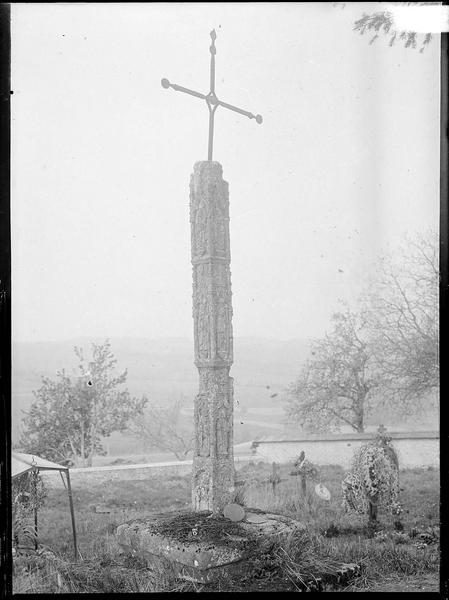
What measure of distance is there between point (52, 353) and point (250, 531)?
7.15 feet

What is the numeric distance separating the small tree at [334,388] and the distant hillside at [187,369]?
0.54ft

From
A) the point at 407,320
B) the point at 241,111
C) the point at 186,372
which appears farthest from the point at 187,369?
the point at 241,111

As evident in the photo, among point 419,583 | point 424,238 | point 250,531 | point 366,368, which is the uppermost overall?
point 424,238

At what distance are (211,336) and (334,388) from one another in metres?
1.83

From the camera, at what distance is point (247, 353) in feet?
20.5

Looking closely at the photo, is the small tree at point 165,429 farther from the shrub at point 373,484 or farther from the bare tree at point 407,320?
the bare tree at point 407,320

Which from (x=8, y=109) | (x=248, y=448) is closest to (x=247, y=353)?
(x=248, y=448)

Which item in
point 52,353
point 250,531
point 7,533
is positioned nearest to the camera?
point 7,533

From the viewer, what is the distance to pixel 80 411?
5.90m

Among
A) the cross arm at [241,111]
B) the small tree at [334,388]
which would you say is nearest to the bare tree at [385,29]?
the cross arm at [241,111]

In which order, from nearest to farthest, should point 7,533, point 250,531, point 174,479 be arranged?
point 7,533, point 250,531, point 174,479

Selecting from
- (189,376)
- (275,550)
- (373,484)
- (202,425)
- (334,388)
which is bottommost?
(275,550)

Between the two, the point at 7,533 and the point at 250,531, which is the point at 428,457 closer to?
the point at 250,531

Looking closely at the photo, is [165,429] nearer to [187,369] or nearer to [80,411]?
[187,369]
